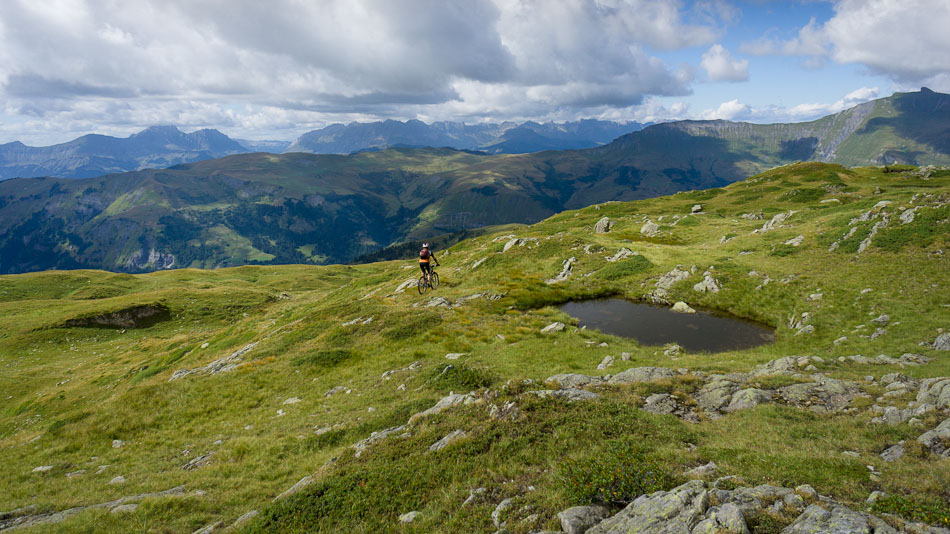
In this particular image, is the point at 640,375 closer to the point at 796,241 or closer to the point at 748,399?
the point at 748,399

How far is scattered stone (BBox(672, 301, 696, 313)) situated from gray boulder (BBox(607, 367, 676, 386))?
16.6 meters

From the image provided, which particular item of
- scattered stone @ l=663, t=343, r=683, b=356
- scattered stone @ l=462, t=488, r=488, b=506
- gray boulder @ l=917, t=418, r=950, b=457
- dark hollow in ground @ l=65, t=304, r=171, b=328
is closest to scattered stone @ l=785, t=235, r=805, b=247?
scattered stone @ l=663, t=343, r=683, b=356

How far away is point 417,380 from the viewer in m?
23.2

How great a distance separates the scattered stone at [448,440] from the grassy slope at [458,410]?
0.40 metres

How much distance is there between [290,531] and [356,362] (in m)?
18.3

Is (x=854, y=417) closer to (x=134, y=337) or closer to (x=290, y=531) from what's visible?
(x=290, y=531)

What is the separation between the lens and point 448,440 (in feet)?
47.3

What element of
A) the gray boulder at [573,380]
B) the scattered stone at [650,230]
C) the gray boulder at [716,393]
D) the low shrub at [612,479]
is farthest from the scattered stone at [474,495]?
the scattered stone at [650,230]

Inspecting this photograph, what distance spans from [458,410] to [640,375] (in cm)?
1032

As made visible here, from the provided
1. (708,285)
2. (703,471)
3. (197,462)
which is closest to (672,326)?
(708,285)

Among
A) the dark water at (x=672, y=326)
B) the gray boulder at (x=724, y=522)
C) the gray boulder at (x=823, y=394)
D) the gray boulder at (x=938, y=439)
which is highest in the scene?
the gray boulder at (x=724, y=522)

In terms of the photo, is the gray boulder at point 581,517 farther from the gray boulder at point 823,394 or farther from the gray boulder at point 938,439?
the gray boulder at point 823,394

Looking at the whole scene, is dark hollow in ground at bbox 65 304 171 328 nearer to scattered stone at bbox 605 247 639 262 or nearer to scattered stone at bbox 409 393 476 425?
scattered stone at bbox 409 393 476 425

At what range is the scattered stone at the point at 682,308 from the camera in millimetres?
35775
